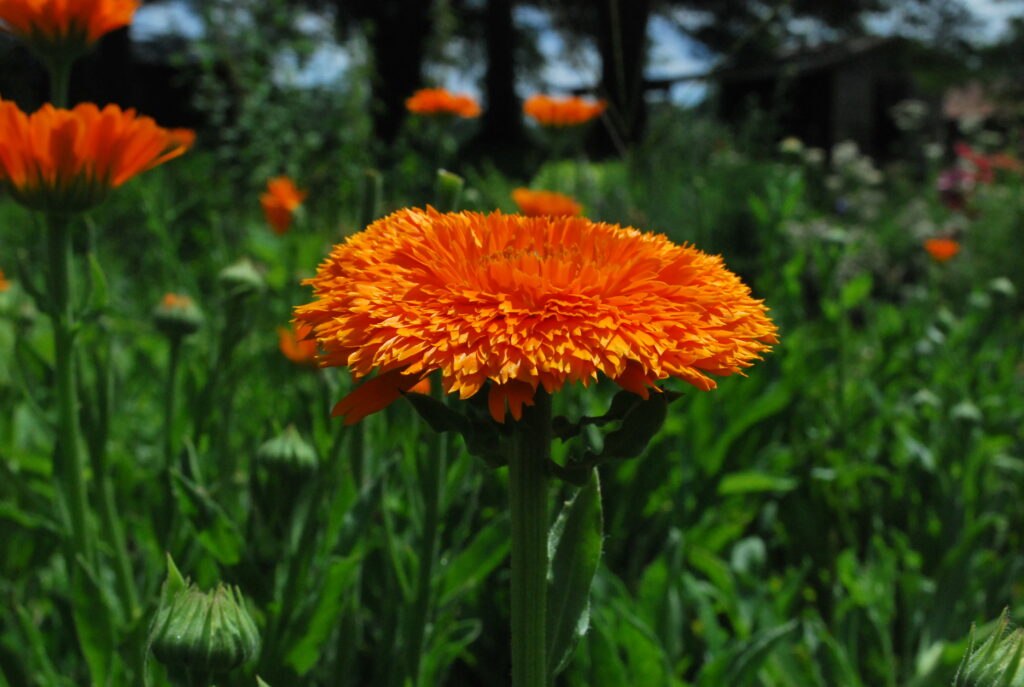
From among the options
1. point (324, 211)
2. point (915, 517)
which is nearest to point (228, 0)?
point (324, 211)

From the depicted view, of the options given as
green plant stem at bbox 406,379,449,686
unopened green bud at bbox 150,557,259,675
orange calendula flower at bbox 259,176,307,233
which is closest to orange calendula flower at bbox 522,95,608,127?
orange calendula flower at bbox 259,176,307,233

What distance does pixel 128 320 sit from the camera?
3516mm

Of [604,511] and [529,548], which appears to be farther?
[604,511]

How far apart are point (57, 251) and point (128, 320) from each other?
2.67 m

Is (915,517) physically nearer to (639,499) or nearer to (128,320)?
(639,499)

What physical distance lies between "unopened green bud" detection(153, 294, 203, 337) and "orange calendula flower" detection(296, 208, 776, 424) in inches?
38.5

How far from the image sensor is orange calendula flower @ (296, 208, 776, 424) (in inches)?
23.6

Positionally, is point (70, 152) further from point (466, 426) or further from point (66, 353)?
point (466, 426)

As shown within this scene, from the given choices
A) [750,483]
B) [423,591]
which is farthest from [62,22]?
[750,483]

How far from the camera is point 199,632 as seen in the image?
0.70m

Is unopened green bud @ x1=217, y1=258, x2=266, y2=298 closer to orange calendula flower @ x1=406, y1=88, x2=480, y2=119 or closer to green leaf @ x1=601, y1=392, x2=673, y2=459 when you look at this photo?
orange calendula flower @ x1=406, y1=88, x2=480, y2=119

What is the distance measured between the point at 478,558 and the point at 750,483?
0.96 meters

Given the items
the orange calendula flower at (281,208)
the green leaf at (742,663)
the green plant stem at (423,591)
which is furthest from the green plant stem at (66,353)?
the orange calendula flower at (281,208)

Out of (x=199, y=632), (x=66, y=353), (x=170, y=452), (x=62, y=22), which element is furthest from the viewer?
(x=170, y=452)
